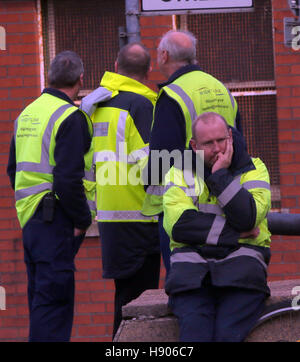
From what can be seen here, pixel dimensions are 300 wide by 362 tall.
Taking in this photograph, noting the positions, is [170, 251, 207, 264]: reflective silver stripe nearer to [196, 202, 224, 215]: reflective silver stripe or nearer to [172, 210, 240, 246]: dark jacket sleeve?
[172, 210, 240, 246]: dark jacket sleeve

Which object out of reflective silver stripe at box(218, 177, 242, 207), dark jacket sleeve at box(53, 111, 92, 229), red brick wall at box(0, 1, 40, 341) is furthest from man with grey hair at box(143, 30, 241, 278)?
red brick wall at box(0, 1, 40, 341)

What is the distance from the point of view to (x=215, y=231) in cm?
429

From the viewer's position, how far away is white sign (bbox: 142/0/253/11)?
559 centimetres

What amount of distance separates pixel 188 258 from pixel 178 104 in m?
1.30

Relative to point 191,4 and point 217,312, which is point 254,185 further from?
point 191,4

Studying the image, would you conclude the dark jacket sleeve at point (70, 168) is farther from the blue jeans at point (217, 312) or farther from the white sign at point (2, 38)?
the white sign at point (2, 38)

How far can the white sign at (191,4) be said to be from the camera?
5590 mm

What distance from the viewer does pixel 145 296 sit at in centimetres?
512

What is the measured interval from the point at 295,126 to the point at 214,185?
3.54 m

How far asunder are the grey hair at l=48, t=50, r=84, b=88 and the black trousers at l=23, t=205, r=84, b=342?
0.87 m

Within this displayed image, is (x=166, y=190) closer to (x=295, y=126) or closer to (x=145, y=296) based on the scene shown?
(x=145, y=296)

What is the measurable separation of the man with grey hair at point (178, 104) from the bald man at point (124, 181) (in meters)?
0.44

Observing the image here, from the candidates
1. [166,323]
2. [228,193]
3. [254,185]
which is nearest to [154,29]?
[254,185]

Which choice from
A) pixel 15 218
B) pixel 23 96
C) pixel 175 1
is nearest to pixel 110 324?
pixel 15 218
